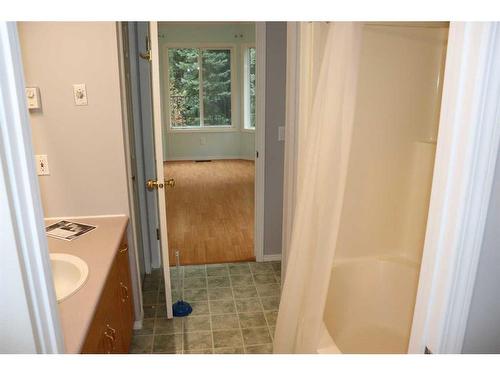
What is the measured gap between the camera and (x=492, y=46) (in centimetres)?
65

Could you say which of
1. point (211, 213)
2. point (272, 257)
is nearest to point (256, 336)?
point (272, 257)

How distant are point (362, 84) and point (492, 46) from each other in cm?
140

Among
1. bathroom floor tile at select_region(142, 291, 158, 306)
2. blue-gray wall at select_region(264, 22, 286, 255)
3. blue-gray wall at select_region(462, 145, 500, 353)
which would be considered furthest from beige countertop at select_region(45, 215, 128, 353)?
blue-gray wall at select_region(264, 22, 286, 255)

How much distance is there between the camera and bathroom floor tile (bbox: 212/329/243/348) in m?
2.27

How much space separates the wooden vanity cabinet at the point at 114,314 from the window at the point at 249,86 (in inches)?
234

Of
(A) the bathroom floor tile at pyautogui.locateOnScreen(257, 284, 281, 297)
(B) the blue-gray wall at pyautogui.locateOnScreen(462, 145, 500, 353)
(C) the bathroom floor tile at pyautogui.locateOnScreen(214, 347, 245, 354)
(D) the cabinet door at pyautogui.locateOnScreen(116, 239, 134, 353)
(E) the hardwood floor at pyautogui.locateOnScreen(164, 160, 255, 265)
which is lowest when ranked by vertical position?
(C) the bathroom floor tile at pyautogui.locateOnScreen(214, 347, 245, 354)

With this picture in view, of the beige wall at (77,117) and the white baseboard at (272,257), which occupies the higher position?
the beige wall at (77,117)

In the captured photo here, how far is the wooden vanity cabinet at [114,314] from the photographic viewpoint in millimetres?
1328

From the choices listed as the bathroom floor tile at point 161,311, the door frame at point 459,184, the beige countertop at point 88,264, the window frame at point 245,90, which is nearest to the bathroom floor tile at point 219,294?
the bathroom floor tile at point 161,311

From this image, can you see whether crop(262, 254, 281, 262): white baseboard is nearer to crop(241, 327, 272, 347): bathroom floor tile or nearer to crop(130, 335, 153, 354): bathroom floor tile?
crop(241, 327, 272, 347): bathroom floor tile

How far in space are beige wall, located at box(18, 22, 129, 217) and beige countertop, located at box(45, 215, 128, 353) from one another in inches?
5.4

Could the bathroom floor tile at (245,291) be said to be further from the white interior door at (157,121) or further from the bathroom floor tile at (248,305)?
the white interior door at (157,121)

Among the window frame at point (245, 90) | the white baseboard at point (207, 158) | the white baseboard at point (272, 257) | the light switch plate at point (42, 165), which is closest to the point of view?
the light switch plate at point (42, 165)

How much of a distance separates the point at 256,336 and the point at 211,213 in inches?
98.6
